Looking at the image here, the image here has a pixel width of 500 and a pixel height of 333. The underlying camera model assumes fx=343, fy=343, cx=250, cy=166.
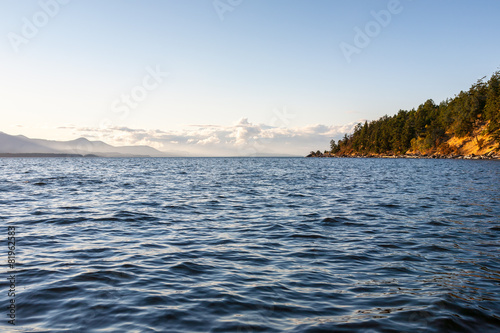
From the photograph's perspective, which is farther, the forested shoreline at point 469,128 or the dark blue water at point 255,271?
the forested shoreline at point 469,128

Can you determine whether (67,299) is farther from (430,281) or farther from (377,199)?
(377,199)

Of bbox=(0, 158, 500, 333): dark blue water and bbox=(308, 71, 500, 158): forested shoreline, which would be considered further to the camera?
bbox=(308, 71, 500, 158): forested shoreline

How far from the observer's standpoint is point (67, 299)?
24.7 ft

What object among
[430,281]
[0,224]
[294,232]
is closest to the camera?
[430,281]

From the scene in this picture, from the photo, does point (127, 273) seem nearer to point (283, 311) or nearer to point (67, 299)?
point (67, 299)

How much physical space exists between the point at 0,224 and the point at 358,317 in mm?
16301

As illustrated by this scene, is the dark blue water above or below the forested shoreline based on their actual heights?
below

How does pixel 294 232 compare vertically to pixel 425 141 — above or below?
below

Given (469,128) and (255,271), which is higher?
(469,128)

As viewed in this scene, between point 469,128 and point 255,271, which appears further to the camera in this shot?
point 469,128

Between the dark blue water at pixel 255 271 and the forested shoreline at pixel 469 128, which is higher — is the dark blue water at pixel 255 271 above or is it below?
below

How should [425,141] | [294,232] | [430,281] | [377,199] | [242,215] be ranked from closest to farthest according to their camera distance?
1. [430,281]
2. [294,232]
3. [242,215]
4. [377,199]
5. [425,141]

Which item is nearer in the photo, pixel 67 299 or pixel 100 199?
pixel 67 299

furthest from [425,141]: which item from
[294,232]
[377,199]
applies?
[294,232]
